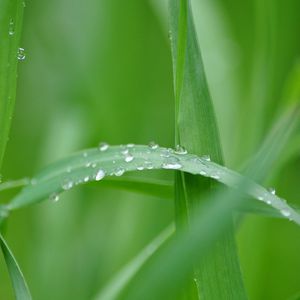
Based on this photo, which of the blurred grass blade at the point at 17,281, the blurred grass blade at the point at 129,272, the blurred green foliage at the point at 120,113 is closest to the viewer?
the blurred grass blade at the point at 17,281

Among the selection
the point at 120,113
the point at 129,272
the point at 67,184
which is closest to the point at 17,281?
the point at 67,184

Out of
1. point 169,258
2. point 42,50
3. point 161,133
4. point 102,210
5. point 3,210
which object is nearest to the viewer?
point 169,258

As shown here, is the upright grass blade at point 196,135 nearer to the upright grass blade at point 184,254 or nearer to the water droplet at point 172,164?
the water droplet at point 172,164

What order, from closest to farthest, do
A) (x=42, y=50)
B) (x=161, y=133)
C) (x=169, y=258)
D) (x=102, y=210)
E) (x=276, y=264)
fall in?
(x=169, y=258)
(x=276, y=264)
(x=102, y=210)
(x=161, y=133)
(x=42, y=50)

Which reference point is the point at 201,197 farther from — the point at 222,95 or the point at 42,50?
the point at 42,50

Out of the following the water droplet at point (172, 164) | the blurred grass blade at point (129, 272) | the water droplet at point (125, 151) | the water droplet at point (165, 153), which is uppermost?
the water droplet at point (125, 151)

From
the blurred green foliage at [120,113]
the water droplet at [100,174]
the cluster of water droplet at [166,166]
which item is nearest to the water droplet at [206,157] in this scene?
the cluster of water droplet at [166,166]

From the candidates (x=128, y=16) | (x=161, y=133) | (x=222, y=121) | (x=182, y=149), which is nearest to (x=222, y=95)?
(x=222, y=121)

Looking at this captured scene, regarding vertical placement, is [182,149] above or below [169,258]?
above
